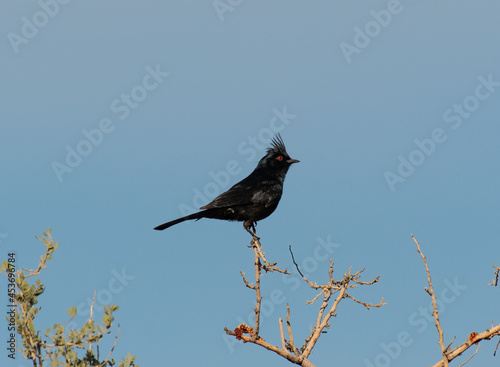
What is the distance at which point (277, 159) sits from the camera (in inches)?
487

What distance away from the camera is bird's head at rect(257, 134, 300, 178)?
40.4 ft

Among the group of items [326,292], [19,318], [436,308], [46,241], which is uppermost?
[46,241]

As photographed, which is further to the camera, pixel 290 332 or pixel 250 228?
pixel 250 228

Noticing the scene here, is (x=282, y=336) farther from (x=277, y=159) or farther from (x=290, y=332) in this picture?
(x=277, y=159)

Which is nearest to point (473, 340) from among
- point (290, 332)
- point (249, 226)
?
point (290, 332)

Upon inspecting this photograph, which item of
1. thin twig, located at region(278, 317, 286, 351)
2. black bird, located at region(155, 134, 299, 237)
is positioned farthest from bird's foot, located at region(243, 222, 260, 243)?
thin twig, located at region(278, 317, 286, 351)

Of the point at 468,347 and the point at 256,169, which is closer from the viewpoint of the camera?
the point at 468,347

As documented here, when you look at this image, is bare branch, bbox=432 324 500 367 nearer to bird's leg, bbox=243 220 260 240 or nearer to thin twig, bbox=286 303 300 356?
thin twig, bbox=286 303 300 356

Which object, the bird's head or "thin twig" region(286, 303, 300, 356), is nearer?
"thin twig" region(286, 303, 300, 356)

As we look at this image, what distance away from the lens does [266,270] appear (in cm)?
793

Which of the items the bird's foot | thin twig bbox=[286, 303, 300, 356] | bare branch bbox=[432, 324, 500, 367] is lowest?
bare branch bbox=[432, 324, 500, 367]

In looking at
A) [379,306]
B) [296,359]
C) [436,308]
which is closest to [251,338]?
[296,359]

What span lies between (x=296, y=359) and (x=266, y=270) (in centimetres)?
172

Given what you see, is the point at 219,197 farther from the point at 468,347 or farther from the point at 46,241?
the point at 468,347
